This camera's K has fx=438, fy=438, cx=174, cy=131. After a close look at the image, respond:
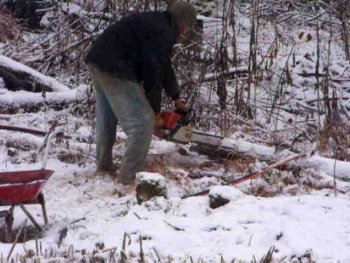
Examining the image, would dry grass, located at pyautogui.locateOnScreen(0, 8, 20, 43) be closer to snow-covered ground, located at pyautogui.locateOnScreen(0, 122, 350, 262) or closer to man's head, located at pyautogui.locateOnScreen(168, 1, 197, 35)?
man's head, located at pyautogui.locateOnScreen(168, 1, 197, 35)

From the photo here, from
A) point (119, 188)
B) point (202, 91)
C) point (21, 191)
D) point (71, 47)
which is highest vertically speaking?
point (71, 47)

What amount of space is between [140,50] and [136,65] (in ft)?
A: 0.58

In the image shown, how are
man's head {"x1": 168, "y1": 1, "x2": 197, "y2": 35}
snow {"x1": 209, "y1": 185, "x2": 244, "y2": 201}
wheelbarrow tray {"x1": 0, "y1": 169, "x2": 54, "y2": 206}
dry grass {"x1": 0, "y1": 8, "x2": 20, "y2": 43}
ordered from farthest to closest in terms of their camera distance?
dry grass {"x1": 0, "y1": 8, "x2": 20, "y2": 43} → man's head {"x1": 168, "y1": 1, "x2": 197, "y2": 35} → snow {"x1": 209, "y1": 185, "x2": 244, "y2": 201} → wheelbarrow tray {"x1": 0, "y1": 169, "x2": 54, "y2": 206}

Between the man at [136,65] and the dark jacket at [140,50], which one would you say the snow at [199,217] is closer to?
the man at [136,65]

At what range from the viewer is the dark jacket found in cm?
405

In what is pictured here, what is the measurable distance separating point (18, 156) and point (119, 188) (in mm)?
1536

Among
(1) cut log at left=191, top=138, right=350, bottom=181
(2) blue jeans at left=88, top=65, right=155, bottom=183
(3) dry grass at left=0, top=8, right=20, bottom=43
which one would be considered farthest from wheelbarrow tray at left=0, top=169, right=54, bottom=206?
(3) dry grass at left=0, top=8, right=20, bottom=43

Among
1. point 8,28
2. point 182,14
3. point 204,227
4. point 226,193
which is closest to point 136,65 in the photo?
point 182,14

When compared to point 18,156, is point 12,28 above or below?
above

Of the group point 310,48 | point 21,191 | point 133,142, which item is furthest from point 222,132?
point 310,48

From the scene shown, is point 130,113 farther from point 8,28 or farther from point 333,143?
point 8,28

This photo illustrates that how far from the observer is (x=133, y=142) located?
436 centimetres

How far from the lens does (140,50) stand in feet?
13.8

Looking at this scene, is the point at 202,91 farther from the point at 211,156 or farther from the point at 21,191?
the point at 21,191
